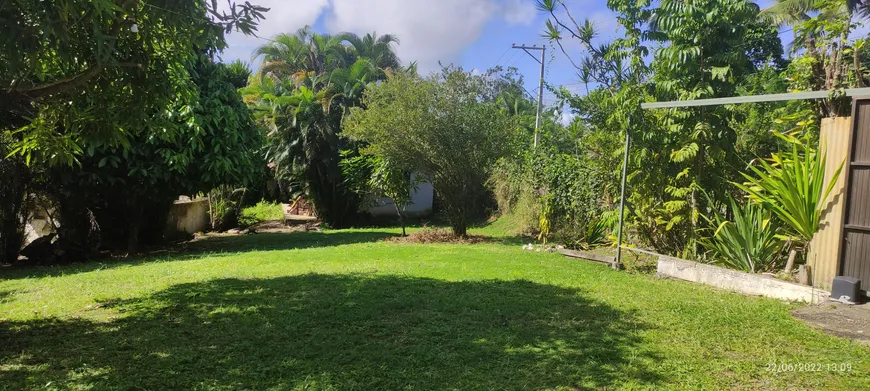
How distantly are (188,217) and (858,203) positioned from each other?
17.3m

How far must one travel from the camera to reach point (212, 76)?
1295 centimetres

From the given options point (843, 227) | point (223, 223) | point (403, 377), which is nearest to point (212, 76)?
point (223, 223)

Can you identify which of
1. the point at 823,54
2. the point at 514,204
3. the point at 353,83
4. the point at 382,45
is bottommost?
the point at 514,204

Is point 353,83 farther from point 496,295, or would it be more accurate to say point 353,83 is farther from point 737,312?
point 737,312

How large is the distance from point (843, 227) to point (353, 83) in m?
17.5

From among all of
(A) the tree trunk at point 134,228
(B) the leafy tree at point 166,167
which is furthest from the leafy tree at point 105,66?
(A) the tree trunk at point 134,228

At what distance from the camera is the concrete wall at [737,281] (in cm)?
557

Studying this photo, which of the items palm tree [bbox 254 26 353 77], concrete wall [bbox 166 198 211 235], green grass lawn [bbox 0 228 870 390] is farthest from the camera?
palm tree [bbox 254 26 353 77]

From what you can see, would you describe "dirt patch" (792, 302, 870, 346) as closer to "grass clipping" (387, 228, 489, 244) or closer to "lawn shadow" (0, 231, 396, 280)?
"grass clipping" (387, 228, 489, 244)

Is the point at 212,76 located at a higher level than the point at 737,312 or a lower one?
higher

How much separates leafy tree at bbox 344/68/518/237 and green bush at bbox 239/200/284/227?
→ 30.1ft

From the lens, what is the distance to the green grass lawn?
3.70 m

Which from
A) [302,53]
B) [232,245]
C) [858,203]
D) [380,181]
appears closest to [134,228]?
[232,245]

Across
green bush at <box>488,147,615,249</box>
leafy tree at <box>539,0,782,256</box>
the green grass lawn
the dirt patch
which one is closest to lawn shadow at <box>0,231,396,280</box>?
green bush at <box>488,147,615,249</box>
